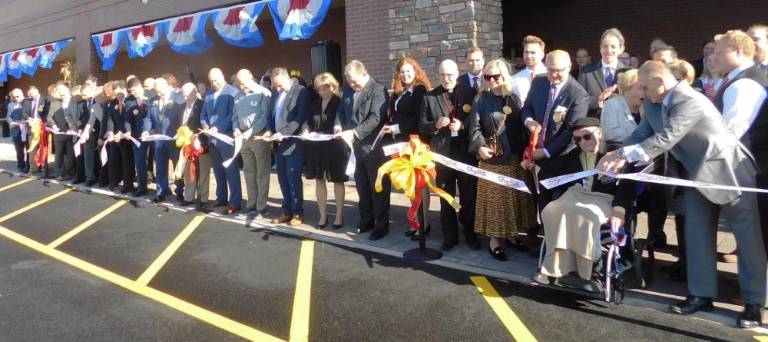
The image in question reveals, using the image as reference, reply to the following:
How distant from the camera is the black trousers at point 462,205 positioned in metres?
5.44

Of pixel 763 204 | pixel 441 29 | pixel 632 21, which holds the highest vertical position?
pixel 632 21

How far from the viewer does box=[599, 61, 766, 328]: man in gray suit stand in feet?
11.5

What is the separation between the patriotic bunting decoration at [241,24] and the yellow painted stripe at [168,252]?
17.2 feet

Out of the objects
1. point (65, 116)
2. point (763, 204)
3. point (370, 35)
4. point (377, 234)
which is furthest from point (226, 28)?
point (763, 204)

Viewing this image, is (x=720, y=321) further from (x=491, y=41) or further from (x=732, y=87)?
(x=491, y=41)

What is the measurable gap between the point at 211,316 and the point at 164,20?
12041 millimetres

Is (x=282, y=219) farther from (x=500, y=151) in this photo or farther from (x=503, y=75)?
(x=503, y=75)

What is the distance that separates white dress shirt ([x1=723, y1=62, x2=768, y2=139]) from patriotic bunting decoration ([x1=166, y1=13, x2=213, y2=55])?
37.0ft

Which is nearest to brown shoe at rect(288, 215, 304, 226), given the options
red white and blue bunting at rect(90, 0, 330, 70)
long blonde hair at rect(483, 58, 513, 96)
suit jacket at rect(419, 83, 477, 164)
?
suit jacket at rect(419, 83, 477, 164)

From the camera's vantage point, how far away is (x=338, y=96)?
650 cm

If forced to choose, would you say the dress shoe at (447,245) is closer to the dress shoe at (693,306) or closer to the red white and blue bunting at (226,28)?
the dress shoe at (693,306)

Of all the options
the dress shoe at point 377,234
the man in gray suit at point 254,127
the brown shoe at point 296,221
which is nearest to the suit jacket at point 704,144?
the dress shoe at point 377,234

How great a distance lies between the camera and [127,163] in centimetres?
906

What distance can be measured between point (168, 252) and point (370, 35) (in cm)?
507
